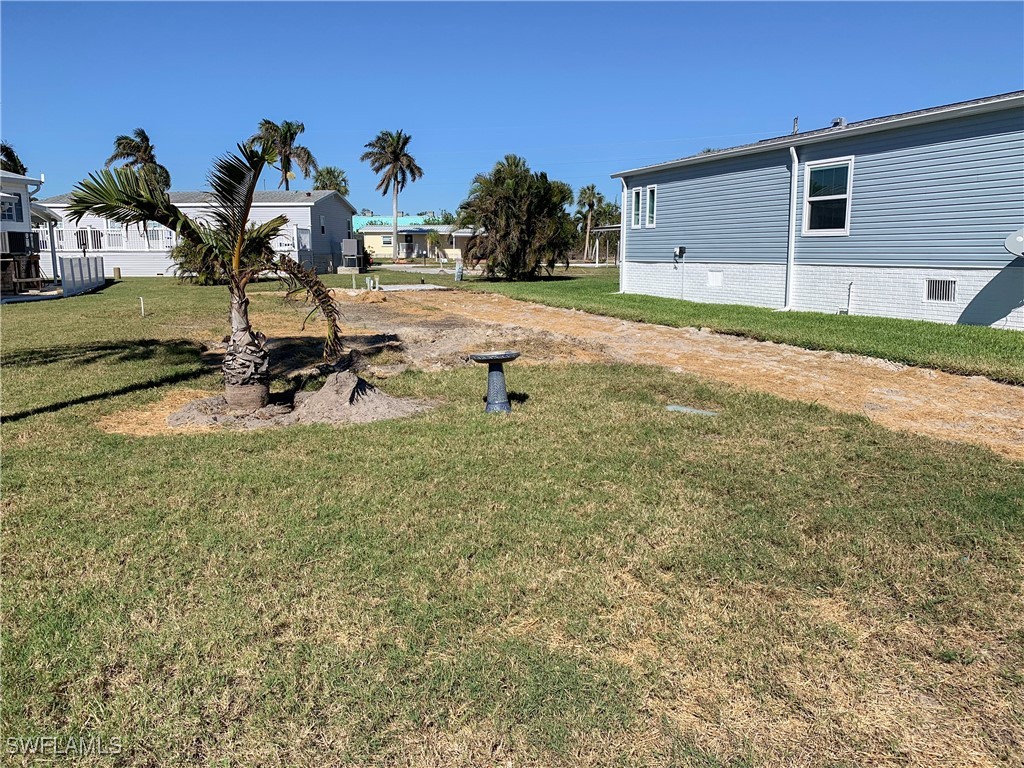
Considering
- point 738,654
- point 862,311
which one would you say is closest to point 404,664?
point 738,654

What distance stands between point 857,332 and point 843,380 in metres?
4.06

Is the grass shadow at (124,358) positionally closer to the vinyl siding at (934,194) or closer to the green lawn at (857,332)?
the green lawn at (857,332)

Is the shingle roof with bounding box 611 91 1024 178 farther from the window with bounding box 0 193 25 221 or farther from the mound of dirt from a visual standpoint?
the window with bounding box 0 193 25 221

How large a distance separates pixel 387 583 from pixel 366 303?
18.5 meters

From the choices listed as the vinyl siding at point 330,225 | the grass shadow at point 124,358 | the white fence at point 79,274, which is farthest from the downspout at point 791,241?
the vinyl siding at point 330,225

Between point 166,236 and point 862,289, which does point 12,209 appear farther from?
point 862,289

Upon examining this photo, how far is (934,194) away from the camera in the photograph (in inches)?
549

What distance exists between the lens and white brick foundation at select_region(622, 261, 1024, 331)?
12891 millimetres

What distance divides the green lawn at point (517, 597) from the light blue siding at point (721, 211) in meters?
12.0

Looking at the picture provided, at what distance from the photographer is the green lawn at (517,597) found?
2.76 metres

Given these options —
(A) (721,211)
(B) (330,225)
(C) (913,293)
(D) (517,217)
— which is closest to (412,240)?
(B) (330,225)

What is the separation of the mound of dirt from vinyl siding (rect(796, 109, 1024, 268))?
35.1ft

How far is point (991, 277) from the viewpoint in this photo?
1300cm

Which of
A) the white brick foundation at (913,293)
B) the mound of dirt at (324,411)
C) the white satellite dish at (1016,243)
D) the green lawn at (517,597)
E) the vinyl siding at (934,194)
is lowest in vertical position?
the green lawn at (517,597)
